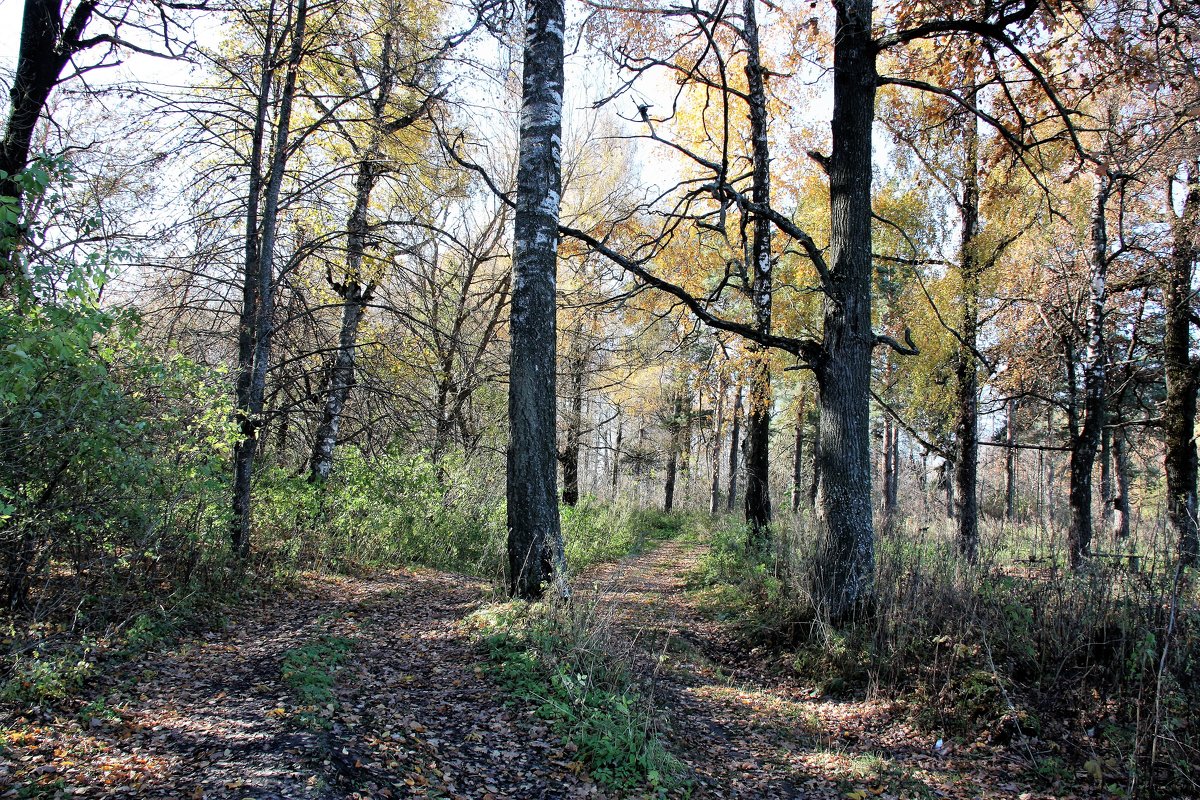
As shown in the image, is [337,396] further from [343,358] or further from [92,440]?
[92,440]

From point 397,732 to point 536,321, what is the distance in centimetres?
353

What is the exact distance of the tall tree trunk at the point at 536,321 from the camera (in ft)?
18.2

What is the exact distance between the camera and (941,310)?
454 inches

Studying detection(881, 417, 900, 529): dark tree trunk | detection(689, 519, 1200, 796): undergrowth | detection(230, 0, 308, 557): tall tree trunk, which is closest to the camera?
detection(689, 519, 1200, 796): undergrowth

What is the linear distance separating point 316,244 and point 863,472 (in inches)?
259

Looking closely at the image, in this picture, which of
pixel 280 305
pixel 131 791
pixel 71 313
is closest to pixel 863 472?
pixel 131 791

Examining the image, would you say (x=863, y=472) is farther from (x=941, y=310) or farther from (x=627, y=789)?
(x=941, y=310)

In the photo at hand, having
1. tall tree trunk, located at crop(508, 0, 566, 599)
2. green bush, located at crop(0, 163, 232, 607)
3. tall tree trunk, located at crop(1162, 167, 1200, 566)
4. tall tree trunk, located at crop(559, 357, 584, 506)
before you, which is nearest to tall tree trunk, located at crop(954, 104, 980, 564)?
tall tree trunk, located at crop(1162, 167, 1200, 566)

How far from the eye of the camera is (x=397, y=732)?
11.2 feet

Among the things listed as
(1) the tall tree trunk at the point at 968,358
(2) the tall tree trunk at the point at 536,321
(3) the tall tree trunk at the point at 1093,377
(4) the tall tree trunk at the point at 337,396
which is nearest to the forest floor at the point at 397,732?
(2) the tall tree trunk at the point at 536,321

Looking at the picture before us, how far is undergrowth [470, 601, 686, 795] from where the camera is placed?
11.3 ft

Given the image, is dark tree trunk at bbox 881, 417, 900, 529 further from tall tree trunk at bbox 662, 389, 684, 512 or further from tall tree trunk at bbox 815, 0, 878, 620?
tall tree trunk at bbox 662, 389, 684, 512

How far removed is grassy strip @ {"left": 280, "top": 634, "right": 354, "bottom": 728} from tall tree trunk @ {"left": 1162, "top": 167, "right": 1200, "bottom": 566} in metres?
12.1

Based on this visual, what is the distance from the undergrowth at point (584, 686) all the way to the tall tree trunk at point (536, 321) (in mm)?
524
